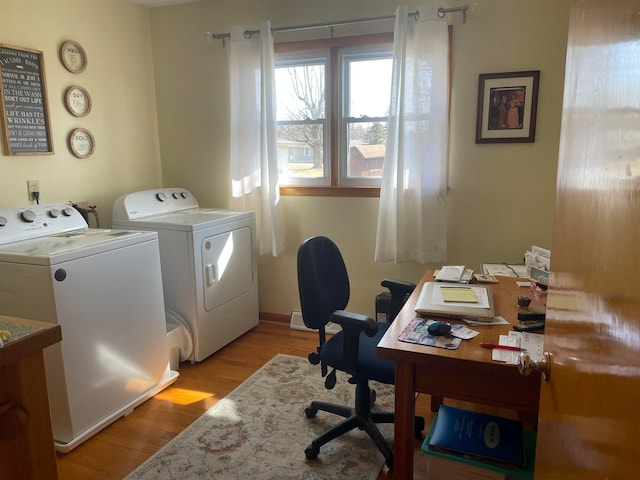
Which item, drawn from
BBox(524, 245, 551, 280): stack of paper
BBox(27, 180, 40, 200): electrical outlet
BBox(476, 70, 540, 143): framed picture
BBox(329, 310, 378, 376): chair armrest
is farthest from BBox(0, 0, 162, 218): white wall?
BBox(524, 245, 551, 280): stack of paper

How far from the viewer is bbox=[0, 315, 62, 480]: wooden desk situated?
1.05 metres

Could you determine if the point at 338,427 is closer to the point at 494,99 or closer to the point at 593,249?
the point at 593,249

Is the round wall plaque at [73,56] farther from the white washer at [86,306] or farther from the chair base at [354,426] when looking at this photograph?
the chair base at [354,426]

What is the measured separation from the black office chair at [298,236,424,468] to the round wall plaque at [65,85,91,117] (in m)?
1.97

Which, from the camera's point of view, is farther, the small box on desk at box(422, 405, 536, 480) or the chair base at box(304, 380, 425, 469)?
the chair base at box(304, 380, 425, 469)

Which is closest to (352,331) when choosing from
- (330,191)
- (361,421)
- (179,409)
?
(361,421)

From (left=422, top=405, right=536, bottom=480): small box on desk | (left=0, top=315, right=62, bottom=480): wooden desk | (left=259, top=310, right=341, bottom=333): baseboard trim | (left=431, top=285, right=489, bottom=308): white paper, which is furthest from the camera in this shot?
(left=259, top=310, right=341, bottom=333): baseboard trim

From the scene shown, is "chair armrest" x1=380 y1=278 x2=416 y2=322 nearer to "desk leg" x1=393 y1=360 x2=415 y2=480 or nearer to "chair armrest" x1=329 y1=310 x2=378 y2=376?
"chair armrest" x1=329 y1=310 x2=378 y2=376

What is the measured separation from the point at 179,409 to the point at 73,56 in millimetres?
2331

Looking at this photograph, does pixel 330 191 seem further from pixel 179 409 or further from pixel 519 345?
pixel 519 345

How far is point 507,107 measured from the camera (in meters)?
2.76

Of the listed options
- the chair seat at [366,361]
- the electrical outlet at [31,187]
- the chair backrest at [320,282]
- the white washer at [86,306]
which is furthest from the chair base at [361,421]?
the electrical outlet at [31,187]

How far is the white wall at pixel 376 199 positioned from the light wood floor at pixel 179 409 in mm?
452

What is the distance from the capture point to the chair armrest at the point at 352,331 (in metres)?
1.73
